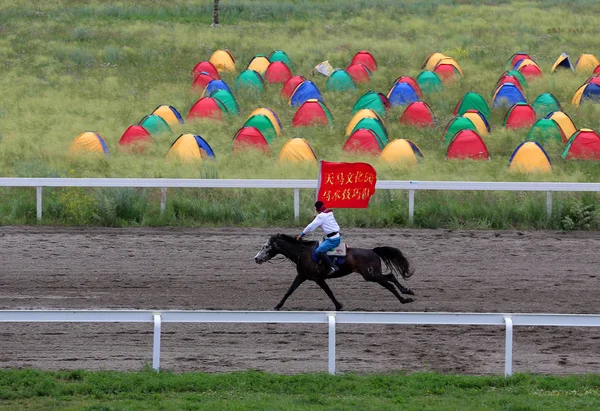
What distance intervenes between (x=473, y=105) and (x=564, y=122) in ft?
10.9

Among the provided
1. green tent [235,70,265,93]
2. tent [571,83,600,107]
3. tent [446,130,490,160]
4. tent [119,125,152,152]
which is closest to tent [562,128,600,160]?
tent [446,130,490,160]

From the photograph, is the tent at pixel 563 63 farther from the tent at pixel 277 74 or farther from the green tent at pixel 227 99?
the green tent at pixel 227 99

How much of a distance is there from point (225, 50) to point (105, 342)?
2818cm

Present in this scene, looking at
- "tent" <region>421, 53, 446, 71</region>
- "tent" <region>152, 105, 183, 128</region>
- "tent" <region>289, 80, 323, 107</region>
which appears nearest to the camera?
"tent" <region>152, 105, 183, 128</region>

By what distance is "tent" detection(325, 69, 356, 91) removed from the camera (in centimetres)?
3362

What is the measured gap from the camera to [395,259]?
42.3ft

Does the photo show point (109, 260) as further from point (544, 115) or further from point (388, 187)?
point (544, 115)

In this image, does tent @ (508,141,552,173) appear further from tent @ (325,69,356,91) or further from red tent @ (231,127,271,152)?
tent @ (325,69,356,91)

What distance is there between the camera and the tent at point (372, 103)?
3044 centimetres

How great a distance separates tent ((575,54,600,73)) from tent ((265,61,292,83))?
10.9m

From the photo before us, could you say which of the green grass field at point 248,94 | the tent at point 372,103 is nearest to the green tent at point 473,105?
the green grass field at point 248,94

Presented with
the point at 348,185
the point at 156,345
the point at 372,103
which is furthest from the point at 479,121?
the point at 156,345

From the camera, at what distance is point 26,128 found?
27.9 m

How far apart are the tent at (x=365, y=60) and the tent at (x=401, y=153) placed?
11.1 m
